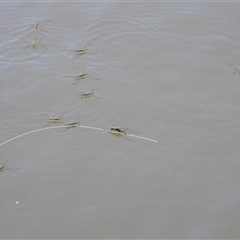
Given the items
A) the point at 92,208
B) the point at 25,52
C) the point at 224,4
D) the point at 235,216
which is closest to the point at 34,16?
the point at 25,52

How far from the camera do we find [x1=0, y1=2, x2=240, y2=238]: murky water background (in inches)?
133

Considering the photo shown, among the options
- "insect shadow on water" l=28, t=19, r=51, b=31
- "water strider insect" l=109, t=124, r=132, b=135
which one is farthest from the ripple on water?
"water strider insect" l=109, t=124, r=132, b=135

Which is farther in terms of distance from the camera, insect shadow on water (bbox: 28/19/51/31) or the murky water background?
insect shadow on water (bbox: 28/19/51/31)

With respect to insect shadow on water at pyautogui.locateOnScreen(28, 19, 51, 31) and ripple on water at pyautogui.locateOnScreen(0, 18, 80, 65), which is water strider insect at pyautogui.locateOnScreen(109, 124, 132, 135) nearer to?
ripple on water at pyautogui.locateOnScreen(0, 18, 80, 65)

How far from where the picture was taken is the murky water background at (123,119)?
11.1 feet

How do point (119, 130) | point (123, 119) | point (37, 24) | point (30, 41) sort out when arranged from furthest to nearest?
1. point (37, 24)
2. point (30, 41)
3. point (123, 119)
4. point (119, 130)

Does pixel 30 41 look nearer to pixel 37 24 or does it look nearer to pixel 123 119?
pixel 37 24

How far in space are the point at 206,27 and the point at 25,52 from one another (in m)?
1.84

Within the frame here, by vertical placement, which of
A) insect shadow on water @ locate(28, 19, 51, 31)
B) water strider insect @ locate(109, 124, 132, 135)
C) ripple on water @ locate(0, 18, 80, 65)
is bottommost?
water strider insect @ locate(109, 124, 132, 135)

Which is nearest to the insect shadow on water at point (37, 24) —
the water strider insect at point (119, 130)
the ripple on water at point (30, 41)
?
the ripple on water at point (30, 41)

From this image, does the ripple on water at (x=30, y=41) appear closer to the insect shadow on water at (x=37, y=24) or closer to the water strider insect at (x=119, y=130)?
the insect shadow on water at (x=37, y=24)

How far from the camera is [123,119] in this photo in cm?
398

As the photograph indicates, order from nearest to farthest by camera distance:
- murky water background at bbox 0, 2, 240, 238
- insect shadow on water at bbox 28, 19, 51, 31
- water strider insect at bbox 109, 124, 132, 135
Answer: murky water background at bbox 0, 2, 240, 238 → water strider insect at bbox 109, 124, 132, 135 → insect shadow on water at bbox 28, 19, 51, 31

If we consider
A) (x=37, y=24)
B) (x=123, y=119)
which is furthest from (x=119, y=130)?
(x=37, y=24)
